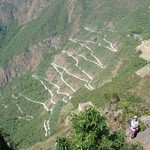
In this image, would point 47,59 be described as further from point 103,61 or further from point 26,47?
point 103,61

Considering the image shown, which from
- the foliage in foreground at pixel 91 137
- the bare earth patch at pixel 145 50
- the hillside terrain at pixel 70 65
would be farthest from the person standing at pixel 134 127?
the bare earth patch at pixel 145 50

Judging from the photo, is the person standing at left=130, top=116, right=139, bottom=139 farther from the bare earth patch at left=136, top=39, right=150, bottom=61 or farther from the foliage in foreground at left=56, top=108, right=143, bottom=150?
the bare earth patch at left=136, top=39, right=150, bottom=61

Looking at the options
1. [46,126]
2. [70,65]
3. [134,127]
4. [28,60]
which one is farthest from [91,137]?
[28,60]

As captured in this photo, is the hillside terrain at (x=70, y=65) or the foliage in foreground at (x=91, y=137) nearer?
the foliage in foreground at (x=91, y=137)

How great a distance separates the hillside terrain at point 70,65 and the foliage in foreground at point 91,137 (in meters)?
28.2

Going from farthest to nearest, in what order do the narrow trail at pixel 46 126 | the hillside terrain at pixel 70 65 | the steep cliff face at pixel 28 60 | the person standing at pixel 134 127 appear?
the steep cliff face at pixel 28 60, the narrow trail at pixel 46 126, the hillside terrain at pixel 70 65, the person standing at pixel 134 127

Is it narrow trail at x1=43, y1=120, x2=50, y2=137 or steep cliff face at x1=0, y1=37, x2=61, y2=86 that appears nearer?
narrow trail at x1=43, y1=120, x2=50, y2=137

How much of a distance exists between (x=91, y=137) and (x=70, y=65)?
339ft

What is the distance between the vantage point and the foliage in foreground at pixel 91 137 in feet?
67.3

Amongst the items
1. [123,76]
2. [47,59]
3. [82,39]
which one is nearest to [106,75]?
[123,76]

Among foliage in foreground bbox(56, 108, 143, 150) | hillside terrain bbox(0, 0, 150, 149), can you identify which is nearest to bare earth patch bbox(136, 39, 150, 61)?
hillside terrain bbox(0, 0, 150, 149)

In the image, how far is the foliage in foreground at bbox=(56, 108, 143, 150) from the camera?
2052cm

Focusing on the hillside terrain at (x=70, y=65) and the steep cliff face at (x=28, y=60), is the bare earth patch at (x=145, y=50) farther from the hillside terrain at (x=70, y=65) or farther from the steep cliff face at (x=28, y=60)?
the steep cliff face at (x=28, y=60)

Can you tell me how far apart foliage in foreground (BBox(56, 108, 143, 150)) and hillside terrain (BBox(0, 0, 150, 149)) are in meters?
28.2
